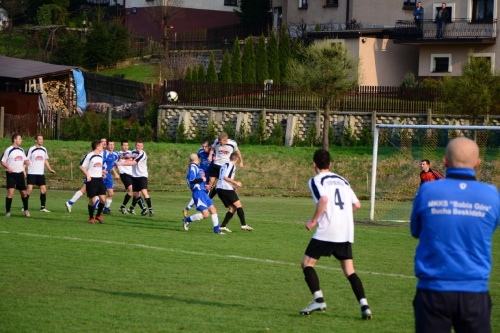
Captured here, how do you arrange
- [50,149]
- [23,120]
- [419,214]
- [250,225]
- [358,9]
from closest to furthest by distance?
[419,214], [250,225], [50,149], [23,120], [358,9]

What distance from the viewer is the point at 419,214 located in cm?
548

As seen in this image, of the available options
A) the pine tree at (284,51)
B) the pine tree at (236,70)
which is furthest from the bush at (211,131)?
the pine tree at (284,51)

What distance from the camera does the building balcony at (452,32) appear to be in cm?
4578

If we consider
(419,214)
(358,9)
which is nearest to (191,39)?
(358,9)

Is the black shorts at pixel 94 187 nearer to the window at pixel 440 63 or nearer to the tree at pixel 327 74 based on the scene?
the tree at pixel 327 74

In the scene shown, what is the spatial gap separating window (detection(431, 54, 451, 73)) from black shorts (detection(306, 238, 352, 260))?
4210 centimetres

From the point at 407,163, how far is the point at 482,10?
2441 centimetres

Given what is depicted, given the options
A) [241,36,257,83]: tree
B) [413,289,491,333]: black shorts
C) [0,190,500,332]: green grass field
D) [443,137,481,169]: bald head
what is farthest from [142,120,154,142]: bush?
[413,289,491,333]: black shorts

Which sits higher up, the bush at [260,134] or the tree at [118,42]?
the tree at [118,42]

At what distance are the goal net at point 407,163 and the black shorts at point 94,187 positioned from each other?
779 cm

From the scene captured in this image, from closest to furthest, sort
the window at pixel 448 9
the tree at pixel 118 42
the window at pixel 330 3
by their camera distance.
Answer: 1. the window at pixel 448 9
2. the window at pixel 330 3
3. the tree at pixel 118 42

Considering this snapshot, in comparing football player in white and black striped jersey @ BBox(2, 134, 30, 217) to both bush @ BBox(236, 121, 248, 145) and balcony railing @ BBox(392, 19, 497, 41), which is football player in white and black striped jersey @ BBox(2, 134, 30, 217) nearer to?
bush @ BBox(236, 121, 248, 145)

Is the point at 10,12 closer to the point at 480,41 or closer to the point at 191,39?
the point at 191,39

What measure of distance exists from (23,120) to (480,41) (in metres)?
29.1
